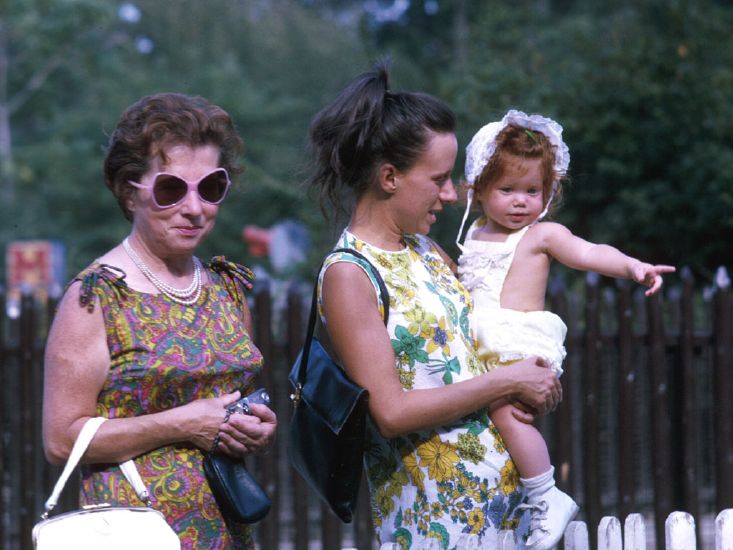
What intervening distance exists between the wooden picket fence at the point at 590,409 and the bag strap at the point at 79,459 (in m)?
3.66

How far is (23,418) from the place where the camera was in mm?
6367

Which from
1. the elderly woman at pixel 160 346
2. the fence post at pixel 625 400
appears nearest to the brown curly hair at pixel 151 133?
the elderly woman at pixel 160 346

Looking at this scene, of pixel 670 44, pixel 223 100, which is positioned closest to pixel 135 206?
pixel 670 44

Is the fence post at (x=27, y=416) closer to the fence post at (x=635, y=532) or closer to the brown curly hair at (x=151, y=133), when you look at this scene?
the brown curly hair at (x=151, y=133)

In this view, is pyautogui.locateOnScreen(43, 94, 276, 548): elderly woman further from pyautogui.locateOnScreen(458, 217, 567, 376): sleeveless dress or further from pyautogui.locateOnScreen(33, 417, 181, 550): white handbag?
pyautogui.locateOnScreen(458, 217, 567, 376): sleeveless dress

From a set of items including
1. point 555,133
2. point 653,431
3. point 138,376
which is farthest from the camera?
point 653,431

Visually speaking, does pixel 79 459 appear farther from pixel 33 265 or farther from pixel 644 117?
pixel 33 265

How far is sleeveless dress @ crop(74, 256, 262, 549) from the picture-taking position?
8.49ft

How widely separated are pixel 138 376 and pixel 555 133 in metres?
1.35

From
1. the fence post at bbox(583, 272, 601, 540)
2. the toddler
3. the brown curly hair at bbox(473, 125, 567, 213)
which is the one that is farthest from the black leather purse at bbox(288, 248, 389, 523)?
the fence post at bbox(583, 272, 601, 540)

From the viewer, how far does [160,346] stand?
262 centimetres

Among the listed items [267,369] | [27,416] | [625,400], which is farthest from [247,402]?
[625,400]

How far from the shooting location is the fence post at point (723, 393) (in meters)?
6.77

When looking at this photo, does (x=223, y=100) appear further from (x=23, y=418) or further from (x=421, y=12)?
(x=23, y=418)
